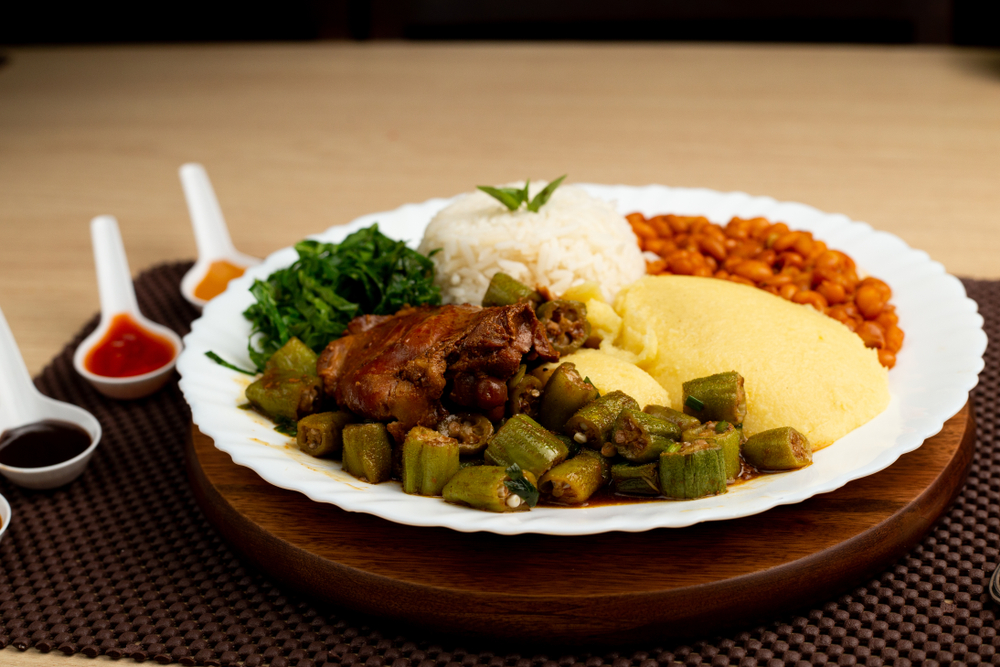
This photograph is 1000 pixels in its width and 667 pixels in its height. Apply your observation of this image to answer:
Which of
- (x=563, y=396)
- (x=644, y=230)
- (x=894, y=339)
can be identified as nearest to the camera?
(x=563, y=396)

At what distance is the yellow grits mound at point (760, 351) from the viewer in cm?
286

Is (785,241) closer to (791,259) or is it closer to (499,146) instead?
(791,259)

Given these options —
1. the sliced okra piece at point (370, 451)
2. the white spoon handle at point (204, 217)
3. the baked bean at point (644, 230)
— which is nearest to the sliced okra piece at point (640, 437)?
the sliced okra piece at point (370, 451)

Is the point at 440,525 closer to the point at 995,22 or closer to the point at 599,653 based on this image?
the point at 599,653

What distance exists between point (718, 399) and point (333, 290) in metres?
1.64

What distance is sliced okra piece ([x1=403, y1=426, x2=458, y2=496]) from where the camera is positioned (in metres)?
2.55

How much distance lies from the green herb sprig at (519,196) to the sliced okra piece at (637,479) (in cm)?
148

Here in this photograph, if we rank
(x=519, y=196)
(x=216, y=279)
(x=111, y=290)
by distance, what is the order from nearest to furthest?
(x=519, y=196), (x=111, y=290), (x=216, y=279)

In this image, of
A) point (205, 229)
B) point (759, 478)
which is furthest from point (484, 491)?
point (205, 229)

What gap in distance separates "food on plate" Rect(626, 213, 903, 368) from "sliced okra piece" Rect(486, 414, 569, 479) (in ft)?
4.40

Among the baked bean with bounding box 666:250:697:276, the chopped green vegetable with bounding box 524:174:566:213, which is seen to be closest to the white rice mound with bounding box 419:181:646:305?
the chopped green vegetable with bounding box 524:174:566:213

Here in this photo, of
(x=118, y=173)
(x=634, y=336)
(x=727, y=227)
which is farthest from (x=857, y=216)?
(x=118, y=173)

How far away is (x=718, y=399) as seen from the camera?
2.80 metres

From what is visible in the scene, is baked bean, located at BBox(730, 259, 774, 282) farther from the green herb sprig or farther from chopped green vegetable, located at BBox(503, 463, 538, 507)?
chopped green vegetable, located at BBox(503, 463, 538, 507)
